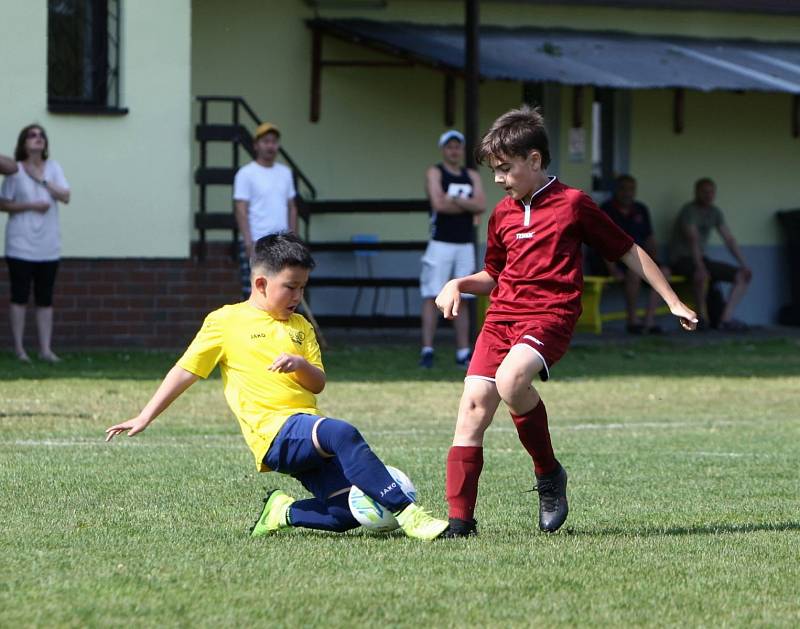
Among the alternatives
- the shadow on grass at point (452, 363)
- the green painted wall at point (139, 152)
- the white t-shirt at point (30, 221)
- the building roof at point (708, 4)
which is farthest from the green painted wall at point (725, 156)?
the white t-shirt at point (30, 221)

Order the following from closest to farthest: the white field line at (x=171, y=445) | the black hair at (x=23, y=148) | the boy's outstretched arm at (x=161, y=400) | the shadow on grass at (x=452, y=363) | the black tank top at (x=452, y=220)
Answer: the boy's outstretched arm at (x=161, y=400)
the white field line at (x=171, y=445)
the shadow on grass at (x=452, y=363)
the black hair at (x=23, y=148)
the black tank top at (x=452, y=220)

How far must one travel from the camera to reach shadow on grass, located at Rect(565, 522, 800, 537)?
632cm

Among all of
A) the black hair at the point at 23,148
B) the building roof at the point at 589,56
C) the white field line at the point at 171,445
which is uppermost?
the building roof at the point at 589,56

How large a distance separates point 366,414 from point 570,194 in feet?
17.3

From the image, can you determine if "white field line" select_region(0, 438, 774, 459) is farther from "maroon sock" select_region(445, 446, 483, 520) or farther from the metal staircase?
the metal staircase

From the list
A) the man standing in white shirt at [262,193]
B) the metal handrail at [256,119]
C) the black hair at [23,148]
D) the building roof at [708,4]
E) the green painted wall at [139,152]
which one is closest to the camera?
the man standing in white shirt at [262,193]

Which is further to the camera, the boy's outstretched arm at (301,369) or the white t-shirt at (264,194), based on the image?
the white t-shirt at (264,194)

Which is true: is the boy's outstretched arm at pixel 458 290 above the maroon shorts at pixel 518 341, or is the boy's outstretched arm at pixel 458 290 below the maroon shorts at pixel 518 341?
above

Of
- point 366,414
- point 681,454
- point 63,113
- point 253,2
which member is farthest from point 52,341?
point 681,454

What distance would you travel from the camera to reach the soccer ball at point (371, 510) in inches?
239

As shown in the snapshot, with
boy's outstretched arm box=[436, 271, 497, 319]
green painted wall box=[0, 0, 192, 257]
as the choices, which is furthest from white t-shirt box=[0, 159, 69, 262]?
boy's outstretched arm box=[436, 271, 497, 319]

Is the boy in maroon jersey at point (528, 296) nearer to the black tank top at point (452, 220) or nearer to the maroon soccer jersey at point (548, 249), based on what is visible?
the maroon soccer jersey at point (548, 249)

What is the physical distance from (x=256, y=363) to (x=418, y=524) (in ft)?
2.72

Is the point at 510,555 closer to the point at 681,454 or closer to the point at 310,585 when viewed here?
the point at 310,585
